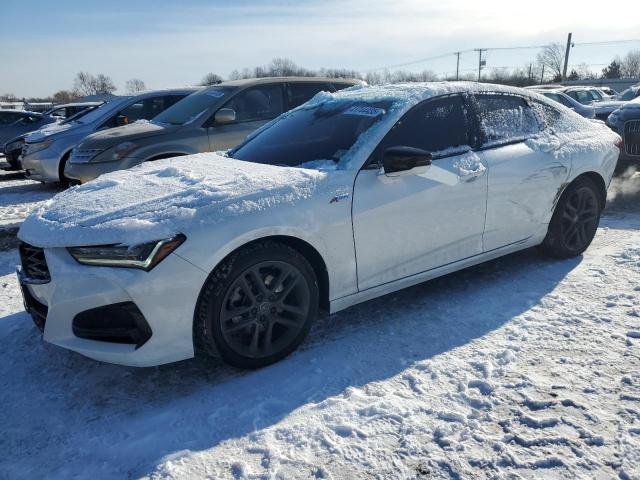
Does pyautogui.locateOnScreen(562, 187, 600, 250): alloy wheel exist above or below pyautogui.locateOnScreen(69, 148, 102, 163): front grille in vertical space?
below

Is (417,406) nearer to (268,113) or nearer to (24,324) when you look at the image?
(24,324)

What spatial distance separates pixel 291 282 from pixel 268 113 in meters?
4.67

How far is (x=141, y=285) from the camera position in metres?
2.50

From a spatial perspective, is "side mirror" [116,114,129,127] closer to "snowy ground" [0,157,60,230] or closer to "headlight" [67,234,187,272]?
"snowy ground" [0,157,60,230]

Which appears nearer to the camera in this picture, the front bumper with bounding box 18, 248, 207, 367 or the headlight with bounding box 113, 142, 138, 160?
the front bumper with bounding box 18, 248, 207, 367

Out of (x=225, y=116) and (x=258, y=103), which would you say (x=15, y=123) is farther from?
(x=225, y=116)

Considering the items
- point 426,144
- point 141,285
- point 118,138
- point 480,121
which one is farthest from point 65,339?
point 118,138

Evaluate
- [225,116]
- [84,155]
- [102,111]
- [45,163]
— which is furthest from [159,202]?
[102,111]

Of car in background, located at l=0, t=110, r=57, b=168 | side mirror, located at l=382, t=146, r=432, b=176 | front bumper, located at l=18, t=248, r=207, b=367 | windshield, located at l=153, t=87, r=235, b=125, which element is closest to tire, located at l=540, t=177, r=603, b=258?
side mirror, located at l=382, t=146, r=432, b=176

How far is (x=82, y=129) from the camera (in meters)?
9.03

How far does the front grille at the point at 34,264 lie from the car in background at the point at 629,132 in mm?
7083

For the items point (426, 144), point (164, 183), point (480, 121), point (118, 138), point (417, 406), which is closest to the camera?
point (417, 406)

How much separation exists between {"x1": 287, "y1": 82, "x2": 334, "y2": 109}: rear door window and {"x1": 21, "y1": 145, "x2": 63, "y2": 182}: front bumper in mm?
4485

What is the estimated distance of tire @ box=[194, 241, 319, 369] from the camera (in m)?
2.71
